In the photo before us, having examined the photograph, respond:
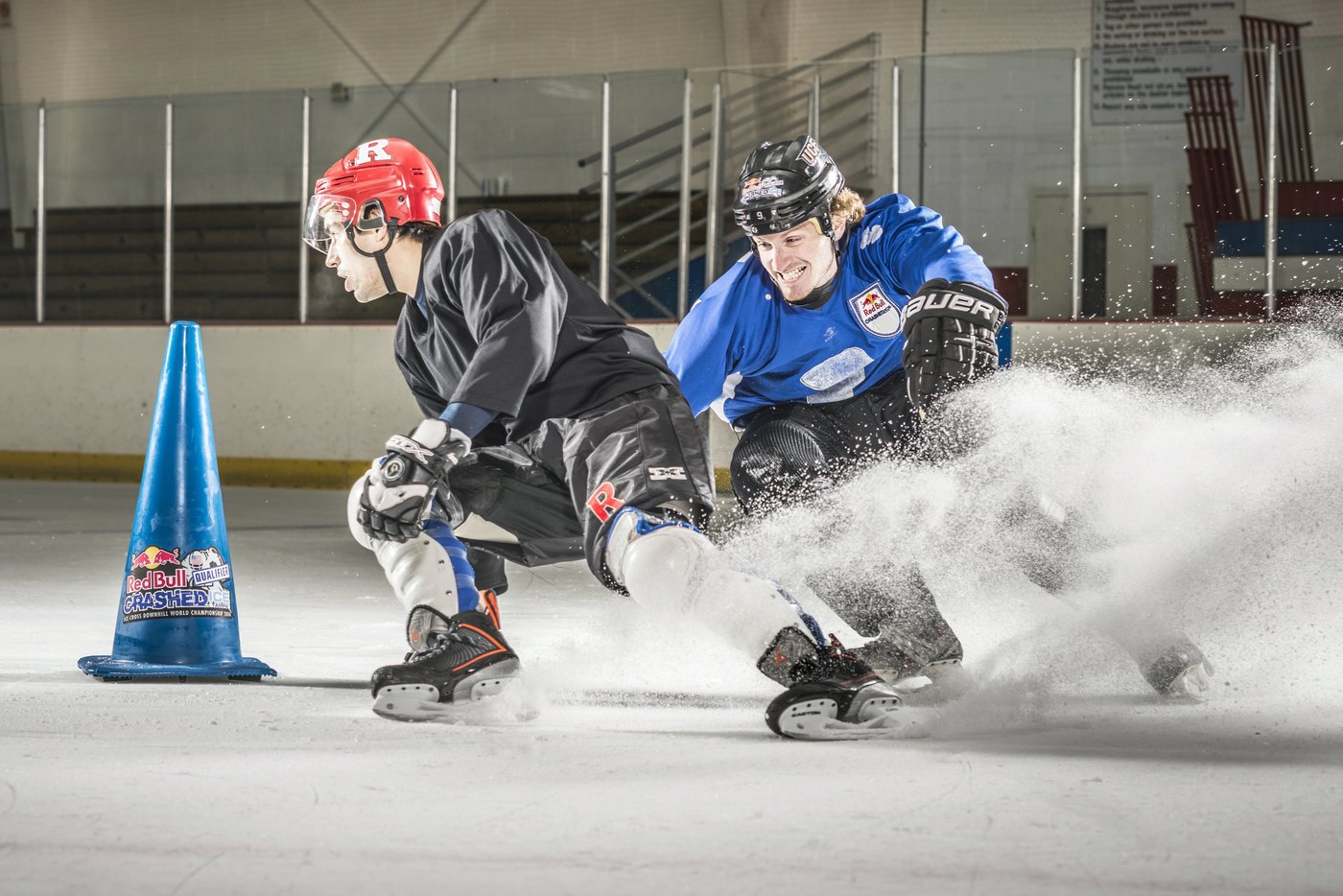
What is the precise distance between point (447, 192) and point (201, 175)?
2.32m

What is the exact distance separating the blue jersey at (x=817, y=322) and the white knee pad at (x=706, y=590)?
94 cm

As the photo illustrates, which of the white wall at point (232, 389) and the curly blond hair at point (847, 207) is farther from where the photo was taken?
the white wall at point (232, 389)

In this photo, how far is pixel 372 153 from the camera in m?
3.62

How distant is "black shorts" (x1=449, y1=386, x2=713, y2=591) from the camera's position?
3.25 metres

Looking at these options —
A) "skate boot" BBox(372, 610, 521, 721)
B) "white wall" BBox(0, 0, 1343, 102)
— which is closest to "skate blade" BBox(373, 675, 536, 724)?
"skate boot" BBox(372, 610, 521, 721)

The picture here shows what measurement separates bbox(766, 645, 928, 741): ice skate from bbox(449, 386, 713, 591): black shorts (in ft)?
1.33

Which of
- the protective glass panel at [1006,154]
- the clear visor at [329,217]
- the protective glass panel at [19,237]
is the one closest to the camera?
the clear visor at [329,217]

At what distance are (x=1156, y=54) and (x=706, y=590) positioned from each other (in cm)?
911

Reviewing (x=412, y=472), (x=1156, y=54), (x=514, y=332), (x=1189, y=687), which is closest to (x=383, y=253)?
(x=514, y=332)

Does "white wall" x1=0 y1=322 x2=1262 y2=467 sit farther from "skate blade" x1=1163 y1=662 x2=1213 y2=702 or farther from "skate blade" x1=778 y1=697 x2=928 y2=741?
"skate blade" x1=778 y1=697 x2=928 y2=741

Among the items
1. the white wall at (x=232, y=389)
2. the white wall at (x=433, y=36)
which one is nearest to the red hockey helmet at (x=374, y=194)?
the white wall at (x=232, y=389)

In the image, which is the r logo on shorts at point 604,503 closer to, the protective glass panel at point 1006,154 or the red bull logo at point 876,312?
the red bull logo at point 876,312

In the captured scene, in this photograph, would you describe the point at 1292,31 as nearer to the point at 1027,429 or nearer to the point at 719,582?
the point at 1027,429

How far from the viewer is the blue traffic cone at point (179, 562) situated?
3.93 metres
